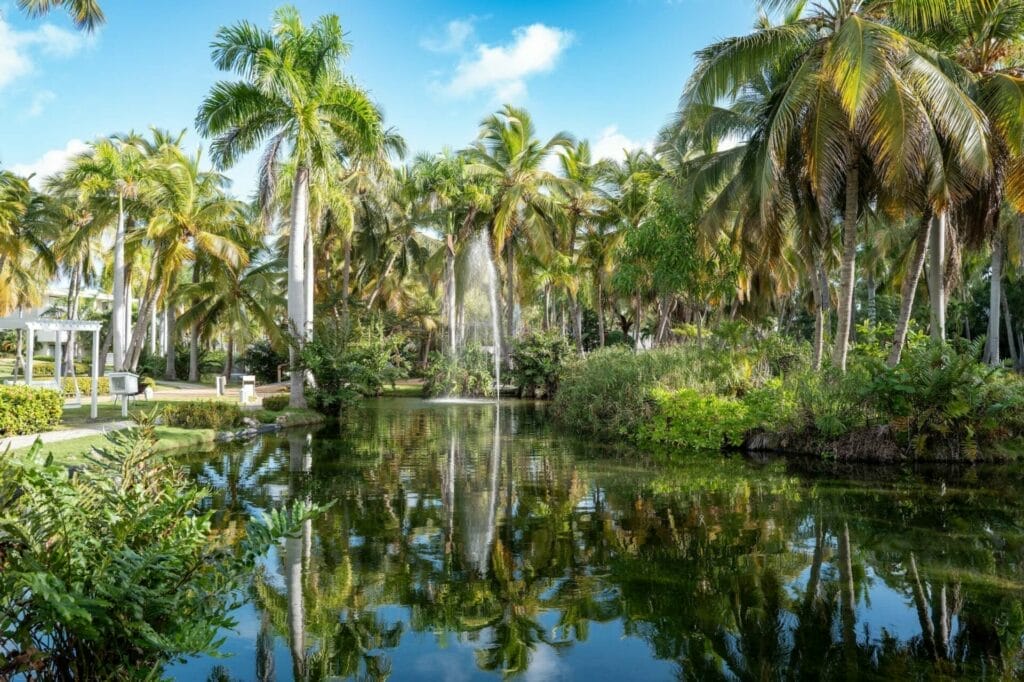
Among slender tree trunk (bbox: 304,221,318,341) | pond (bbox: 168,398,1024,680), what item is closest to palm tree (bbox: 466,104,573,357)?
slender tree trunk (bbox: 304,221,318,341)

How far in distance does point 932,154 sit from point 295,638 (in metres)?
14.2

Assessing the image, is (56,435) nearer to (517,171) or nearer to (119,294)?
(119,294)

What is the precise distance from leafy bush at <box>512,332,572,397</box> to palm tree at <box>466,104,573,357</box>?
2663mm

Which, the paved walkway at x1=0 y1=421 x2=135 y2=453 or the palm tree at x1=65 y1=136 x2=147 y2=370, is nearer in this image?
the paved walkway at x1=0 y1=421 x2=135 y2=453

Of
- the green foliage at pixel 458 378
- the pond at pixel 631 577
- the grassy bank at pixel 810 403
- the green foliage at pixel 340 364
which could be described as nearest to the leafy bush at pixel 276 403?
the green foliage at pixel 340 364

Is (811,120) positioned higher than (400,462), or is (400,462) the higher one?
(811,120)

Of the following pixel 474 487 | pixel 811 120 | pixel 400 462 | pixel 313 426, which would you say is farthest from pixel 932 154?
pixel 313 426

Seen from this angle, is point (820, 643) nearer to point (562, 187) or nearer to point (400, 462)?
point (400, 462)

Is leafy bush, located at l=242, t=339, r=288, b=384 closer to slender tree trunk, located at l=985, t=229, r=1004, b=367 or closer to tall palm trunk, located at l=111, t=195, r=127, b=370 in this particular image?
tall palm trunk, located at l=111, t=195, r=127, b=370

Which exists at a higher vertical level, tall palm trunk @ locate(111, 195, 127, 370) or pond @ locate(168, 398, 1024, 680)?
tall palm trunk @ locate(111, 195, 127, 370)

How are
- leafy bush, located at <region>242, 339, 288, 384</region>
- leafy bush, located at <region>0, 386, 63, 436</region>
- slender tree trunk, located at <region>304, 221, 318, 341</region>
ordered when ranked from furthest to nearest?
leafy bush, located at <region>242, 339, 288, 384</region> → slender tree trunk, located at <region>304, 221, 318, 341</region> → leafy bush, located at <region>0, 386, 63, 436</region>

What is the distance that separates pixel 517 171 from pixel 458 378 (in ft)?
32.2

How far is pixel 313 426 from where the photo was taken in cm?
2033

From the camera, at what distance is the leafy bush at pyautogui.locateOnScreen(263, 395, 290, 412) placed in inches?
867
